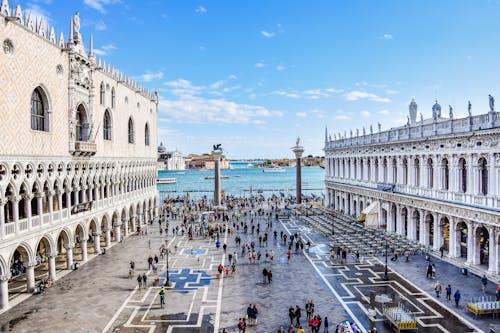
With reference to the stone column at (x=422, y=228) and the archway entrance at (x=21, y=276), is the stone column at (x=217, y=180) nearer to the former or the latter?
the stone column at (x=422, y=228)

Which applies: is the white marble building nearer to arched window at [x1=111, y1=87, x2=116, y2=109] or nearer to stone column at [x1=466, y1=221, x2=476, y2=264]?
stone column at [x1=466, y1=221, x2=476, y2=264]

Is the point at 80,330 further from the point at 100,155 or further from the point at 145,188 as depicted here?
the point at 145,188

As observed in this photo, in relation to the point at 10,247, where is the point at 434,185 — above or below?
above

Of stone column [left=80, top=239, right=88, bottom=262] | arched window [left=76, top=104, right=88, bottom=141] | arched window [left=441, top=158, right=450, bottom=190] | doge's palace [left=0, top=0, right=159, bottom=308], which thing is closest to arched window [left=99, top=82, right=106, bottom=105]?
doge's palace [left=0, top=0, right=159, bottom=308]

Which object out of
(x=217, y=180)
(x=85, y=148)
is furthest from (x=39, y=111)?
(x=217, y=180)

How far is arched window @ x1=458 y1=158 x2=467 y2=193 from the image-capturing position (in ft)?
97.6

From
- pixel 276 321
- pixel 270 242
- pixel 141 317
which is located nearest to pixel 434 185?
pixel 270 242

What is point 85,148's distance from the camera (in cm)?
3114

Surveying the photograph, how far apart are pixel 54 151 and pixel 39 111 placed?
2.91m

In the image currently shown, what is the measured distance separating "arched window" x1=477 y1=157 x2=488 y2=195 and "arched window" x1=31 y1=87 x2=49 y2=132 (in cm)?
3058

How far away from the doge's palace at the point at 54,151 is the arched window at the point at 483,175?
29.7 metres

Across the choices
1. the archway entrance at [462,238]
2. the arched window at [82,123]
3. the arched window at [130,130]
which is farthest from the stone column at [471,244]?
the arched window at [130,130]

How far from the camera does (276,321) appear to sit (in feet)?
65.3

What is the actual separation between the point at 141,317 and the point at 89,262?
13672 mm
